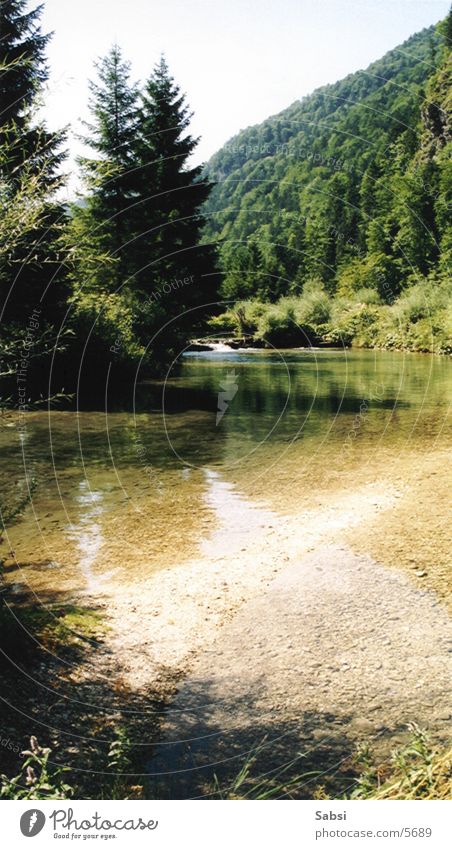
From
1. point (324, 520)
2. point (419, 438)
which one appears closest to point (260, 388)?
point (419, 438)

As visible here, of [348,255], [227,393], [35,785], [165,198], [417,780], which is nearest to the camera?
[35,785]

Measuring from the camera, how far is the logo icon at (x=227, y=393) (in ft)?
82.2

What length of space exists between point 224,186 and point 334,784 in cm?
4324

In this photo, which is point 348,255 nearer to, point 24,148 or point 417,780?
point 24,148

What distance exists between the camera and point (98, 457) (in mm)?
16578

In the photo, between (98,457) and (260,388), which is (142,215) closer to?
(260,388)
